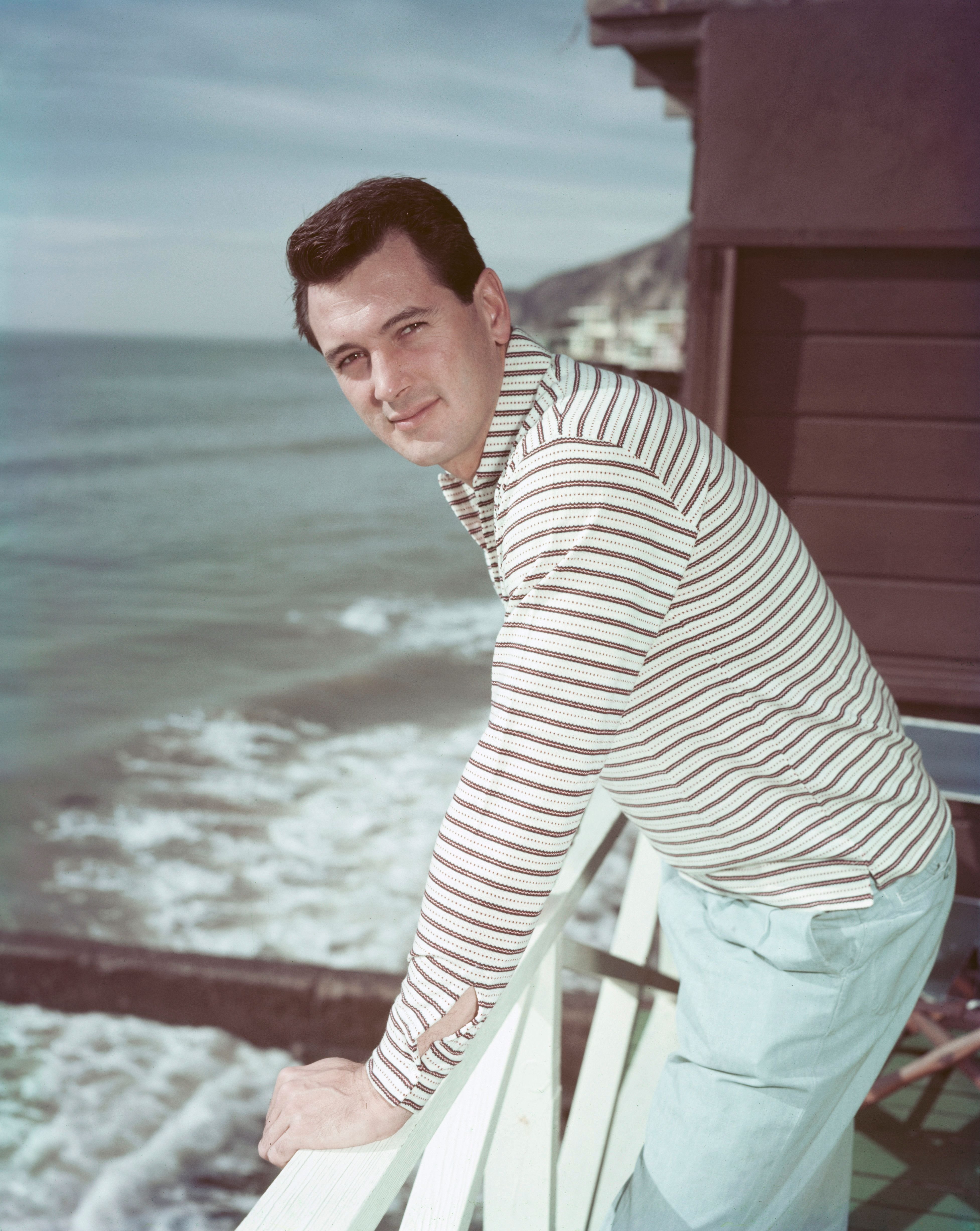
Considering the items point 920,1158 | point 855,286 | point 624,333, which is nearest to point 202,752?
point 855,286

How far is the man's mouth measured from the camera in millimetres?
1047

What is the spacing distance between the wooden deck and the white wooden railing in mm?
638

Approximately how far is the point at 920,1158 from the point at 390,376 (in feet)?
7.03

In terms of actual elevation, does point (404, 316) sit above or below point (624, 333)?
below

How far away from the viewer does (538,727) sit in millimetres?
852

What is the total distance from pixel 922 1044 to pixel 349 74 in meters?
34.4

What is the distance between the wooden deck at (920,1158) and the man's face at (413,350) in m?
1.85

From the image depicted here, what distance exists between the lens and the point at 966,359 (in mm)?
2850

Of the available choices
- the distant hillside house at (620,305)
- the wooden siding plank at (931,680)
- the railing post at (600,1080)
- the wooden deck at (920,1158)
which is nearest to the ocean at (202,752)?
the wooden deck at (920,1158)

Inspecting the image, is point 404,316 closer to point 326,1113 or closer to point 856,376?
point 326,1113

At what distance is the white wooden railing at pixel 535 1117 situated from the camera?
744 mm

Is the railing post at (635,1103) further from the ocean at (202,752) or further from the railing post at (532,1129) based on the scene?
the ocean at (202,752)

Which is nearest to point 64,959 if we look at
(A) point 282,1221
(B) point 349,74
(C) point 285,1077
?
(C) point 285,1077

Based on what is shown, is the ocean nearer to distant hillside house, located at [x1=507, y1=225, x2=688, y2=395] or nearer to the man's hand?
the man's hand
